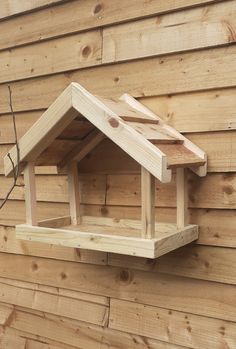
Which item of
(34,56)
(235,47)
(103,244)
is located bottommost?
(103,244)

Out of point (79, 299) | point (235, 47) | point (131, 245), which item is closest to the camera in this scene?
point (131, 245)

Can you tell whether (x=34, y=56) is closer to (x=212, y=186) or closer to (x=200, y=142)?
(x=200, y=142)

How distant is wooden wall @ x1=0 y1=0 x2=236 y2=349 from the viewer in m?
1.35

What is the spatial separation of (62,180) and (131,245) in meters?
0.65

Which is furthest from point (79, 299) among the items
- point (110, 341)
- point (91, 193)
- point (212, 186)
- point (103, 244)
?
point (212, 186)

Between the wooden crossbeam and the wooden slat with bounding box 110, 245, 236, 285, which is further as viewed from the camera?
the wooden crossbeam

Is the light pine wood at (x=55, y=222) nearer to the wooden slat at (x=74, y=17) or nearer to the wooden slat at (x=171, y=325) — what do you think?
the wooden slat at (x=171, y=325)

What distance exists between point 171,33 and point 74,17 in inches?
17.0

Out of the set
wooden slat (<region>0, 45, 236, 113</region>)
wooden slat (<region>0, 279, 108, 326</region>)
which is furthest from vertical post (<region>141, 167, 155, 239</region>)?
wooden slat (<region>0, 279, 108, 326</region>)

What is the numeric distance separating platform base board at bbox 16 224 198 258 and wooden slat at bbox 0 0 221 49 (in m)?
0.75

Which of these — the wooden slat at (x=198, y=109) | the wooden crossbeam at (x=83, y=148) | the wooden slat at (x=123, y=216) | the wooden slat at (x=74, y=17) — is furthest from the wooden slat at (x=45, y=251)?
the wooden slat at (x=74, y=17)

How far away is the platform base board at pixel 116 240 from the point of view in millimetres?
1135

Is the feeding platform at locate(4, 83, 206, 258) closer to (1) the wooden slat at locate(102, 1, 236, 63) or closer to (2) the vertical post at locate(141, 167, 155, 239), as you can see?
(2) the vertical post at locate(141, 167, 155, 239)

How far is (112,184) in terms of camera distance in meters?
1.58
